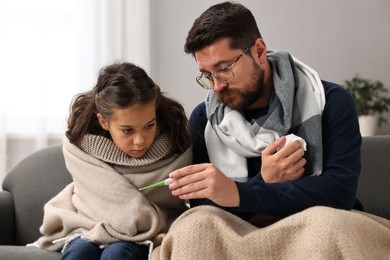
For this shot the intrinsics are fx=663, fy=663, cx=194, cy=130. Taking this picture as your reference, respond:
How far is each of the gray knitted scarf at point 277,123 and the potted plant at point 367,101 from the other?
2.02m

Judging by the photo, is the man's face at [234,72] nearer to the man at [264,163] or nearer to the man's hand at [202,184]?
the man at [264,163]

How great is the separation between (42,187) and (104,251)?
693 millimetres

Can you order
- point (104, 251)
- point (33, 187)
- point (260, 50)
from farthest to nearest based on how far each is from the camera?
point (33, 187) < point (260, 50) < point (104, 251)

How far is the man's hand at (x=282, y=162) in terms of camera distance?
174 cm

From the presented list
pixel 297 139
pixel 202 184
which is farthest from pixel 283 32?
pixel 202 184

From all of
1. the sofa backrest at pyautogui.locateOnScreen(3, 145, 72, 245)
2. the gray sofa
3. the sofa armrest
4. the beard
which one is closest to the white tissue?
the beard

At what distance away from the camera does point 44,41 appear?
3.74 meters

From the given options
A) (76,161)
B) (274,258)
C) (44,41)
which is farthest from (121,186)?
(44,41)

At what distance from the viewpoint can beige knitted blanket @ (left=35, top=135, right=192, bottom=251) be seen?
175 cm

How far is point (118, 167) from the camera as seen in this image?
186cm

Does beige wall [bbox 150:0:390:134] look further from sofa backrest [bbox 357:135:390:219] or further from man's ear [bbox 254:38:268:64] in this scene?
man's ear [bbox 254:38:268:64]

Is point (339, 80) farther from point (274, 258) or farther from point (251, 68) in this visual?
point (274, 258)

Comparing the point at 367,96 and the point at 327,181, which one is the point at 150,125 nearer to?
the point at 327,181

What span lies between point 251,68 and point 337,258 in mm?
676
